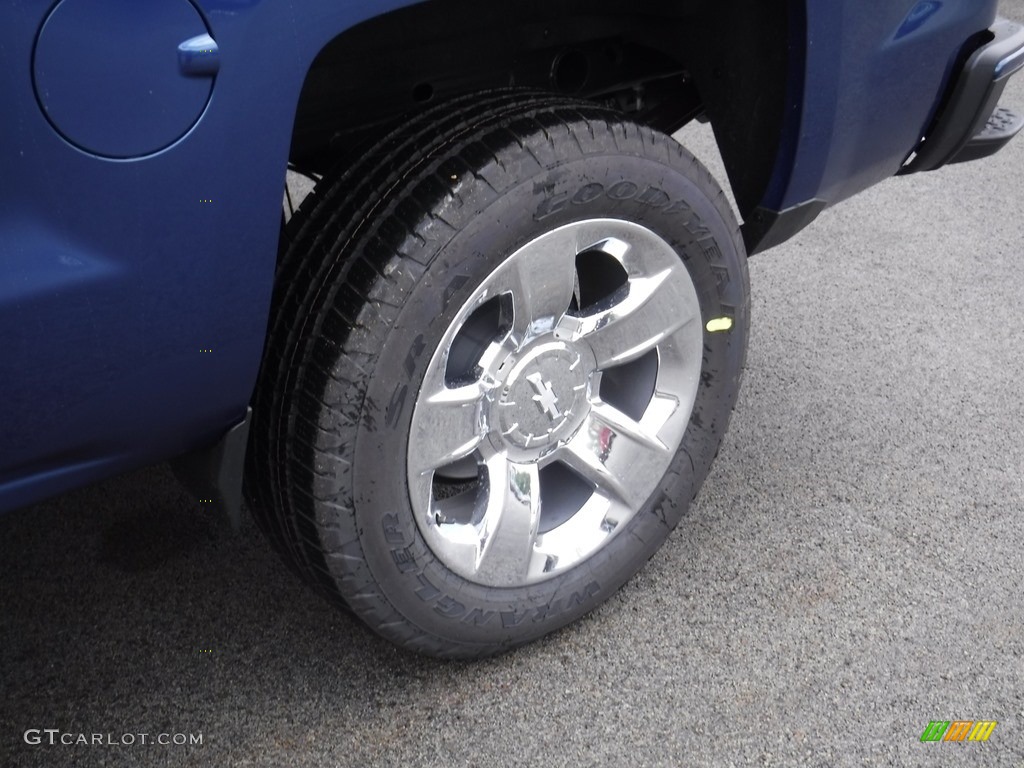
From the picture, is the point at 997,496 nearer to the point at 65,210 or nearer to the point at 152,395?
the point at 152,395

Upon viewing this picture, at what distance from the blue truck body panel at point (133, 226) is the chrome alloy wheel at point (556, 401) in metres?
0.32

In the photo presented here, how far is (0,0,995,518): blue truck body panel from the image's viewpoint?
96 cm

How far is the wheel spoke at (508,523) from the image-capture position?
1.56 m

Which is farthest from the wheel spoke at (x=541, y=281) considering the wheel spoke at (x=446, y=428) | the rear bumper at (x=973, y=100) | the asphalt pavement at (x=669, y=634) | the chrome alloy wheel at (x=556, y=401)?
the rear bumper at (x=973, y=100)

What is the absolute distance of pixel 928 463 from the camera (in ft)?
7.01

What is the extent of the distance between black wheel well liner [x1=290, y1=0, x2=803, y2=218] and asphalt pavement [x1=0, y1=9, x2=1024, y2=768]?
66 cm

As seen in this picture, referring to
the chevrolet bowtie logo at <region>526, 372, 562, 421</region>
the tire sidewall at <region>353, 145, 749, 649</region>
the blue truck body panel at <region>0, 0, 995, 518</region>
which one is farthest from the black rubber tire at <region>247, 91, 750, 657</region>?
the chevrolet bowtie logo at <region>526, 372, 562, 421</region>

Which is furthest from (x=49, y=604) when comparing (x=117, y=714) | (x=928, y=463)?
(x=928, y=463)

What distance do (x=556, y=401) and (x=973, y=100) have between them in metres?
0.91

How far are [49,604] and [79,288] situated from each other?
3.16ft

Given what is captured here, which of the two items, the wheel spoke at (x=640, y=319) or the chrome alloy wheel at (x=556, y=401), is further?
the wheel spoke at (x=640, y=319)

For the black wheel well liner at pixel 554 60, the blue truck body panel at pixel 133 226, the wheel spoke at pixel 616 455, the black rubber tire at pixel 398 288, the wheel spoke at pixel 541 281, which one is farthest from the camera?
the wheel spoke at pixel 616 455

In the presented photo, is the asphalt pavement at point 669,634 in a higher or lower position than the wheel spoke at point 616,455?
lower

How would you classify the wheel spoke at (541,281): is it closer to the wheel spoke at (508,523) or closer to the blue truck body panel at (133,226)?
the wheel spoke at (508,523)
